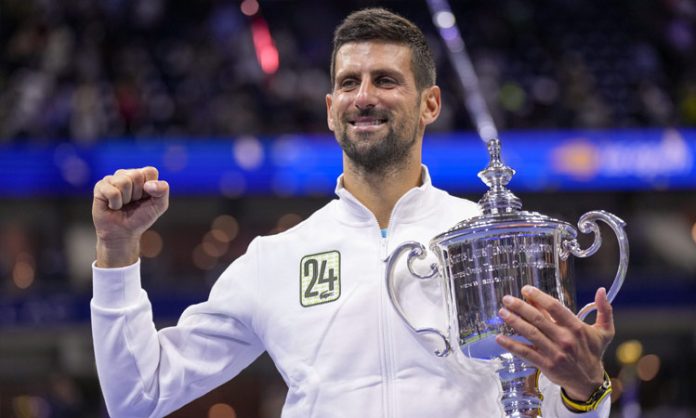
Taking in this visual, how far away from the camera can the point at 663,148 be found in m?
11.2

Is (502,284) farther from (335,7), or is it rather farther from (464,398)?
(335,7)

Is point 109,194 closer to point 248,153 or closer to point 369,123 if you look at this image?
point 369,123

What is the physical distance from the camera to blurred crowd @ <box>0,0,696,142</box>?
1116 centimetres

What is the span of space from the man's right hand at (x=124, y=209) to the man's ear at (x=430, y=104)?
0.72 metres

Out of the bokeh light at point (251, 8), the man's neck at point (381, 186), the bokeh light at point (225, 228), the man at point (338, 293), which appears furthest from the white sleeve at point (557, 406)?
the bokeh light at point (225, 228)

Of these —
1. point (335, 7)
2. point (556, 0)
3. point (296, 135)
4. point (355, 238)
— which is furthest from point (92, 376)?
point (355, 238)

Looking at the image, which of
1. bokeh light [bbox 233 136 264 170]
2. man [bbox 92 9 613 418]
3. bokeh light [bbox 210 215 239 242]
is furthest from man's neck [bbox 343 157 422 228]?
bokeh light [bbox 210 215 239 242]

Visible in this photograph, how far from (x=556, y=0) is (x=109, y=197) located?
12628 mm

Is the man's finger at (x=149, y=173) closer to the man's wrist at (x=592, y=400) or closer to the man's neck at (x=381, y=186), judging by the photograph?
the man's neck at (x=381, y=186)

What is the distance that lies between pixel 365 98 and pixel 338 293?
491mm

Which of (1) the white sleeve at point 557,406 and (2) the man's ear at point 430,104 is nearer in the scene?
(1) the white sleeve at point 557,406

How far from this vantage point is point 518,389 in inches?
89.4

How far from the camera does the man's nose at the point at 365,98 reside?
253 centimetres

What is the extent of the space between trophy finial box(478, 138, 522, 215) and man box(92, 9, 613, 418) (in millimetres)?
267
